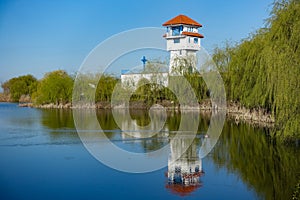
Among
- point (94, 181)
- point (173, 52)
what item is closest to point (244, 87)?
point (94, 181)

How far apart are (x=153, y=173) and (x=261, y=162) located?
2.64 metres

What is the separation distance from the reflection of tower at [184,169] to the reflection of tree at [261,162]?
0.61 meters

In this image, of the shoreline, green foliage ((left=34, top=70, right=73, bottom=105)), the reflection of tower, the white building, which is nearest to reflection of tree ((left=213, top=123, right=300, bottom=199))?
the reflection of tower

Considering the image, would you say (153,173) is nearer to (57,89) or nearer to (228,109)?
(228,109)

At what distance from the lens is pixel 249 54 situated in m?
16.7

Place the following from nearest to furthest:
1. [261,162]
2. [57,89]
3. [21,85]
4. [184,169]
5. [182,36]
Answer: [184,169] < [261,162] < [182,36] < [57,89] < [21,85]

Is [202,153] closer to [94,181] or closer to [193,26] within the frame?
[94,181]

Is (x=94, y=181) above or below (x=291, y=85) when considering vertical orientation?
below

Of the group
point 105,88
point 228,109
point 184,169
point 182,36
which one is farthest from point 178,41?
point 184,169

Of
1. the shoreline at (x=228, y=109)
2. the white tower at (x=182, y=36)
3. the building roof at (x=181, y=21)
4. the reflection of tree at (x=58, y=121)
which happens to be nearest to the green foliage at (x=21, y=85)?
the shoreline at (x=228, y=109)

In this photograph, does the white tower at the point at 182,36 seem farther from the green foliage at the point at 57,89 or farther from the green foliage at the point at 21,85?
the green foliage at the point at 21,85

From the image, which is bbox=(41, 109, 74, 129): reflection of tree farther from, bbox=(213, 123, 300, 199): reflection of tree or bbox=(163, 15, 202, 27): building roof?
bbox=(163, 15, 202, 27): building roof

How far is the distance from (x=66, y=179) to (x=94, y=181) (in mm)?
569

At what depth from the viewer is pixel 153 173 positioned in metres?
8.32
